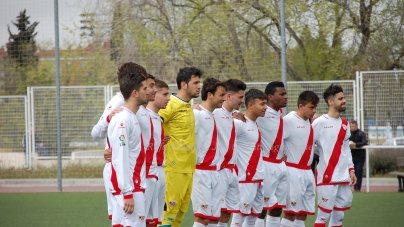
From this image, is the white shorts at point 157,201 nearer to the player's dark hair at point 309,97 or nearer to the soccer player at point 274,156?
the soccer player at point 274,156

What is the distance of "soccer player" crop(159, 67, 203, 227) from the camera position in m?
8.13

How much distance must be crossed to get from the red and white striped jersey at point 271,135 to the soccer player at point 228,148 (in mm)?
692

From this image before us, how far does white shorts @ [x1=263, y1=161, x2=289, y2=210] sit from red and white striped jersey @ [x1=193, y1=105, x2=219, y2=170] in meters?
1.08

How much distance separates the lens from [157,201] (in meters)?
7.31

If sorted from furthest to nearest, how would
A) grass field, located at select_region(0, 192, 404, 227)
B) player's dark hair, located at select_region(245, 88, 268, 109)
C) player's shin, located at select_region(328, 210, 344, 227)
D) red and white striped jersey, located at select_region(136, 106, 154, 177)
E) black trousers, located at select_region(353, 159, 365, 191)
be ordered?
black trousers, located at select_region(353, 159, 365, 191) < grass field, located at select_region(0, 192, 404, 227) < player's shin, located at select_region(328, 210, 344, 227) < player's dark hair, located at select_region(245, 88, 268, 109) < red and white striped jersey, located at select_region(136, 106, 154, 177)

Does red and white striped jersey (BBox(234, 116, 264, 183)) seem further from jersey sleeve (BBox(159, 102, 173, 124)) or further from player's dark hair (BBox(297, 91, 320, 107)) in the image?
jersey sleeve (BBox(159, 102, 173, 124))

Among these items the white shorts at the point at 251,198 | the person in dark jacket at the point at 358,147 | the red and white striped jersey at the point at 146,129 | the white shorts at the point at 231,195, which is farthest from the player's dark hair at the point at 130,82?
the person in dark jacket at the point at 358,147

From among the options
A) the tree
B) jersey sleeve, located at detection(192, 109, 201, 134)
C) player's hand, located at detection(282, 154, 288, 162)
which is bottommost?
player's hand, located at detection(282, 154, 288, 162)

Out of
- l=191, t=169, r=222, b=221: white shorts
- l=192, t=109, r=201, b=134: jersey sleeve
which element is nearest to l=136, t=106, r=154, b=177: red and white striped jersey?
l=191, t=169, r=222, b=221: white shorts

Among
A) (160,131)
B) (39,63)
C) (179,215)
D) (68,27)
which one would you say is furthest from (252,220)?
(39,63)

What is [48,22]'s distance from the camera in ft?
58.2

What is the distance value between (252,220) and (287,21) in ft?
32.7

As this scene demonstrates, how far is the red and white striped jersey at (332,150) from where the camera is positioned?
30.7 feet

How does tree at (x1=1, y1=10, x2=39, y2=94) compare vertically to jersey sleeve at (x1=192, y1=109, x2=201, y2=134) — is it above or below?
above
